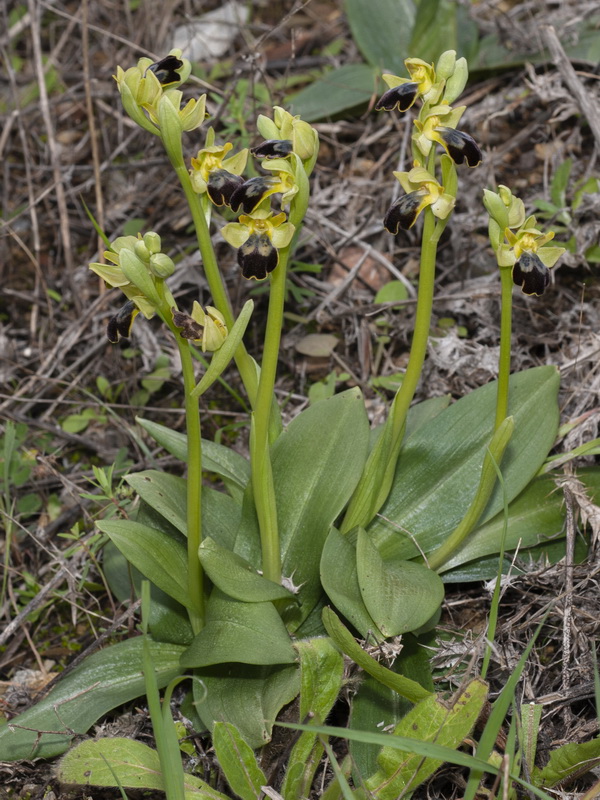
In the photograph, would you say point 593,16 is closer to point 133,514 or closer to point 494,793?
point 133,514

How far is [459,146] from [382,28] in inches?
138

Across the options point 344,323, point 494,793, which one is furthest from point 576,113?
point 494,793

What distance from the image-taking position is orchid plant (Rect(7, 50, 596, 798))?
2312mm

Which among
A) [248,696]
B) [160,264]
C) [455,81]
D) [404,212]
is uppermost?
[455,81]

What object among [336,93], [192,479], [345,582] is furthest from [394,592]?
[336,93]

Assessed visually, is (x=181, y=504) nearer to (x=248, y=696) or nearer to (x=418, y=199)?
(x=248, y=696)

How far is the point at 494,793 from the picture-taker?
227 centimetres

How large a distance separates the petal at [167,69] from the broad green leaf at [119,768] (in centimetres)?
202

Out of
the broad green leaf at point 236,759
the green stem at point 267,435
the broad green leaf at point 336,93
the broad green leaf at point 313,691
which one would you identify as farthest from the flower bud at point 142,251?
the broad green leaf at point 336,93

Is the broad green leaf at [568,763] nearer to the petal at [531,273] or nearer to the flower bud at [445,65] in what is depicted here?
the petal at [531,273]

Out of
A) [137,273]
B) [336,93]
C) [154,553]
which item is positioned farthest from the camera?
[336,93]

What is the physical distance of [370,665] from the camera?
2.30m

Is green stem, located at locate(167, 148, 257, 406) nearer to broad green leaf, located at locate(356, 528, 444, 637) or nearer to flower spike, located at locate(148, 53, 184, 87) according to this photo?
flower spike, located at locate(148, 53, 184, 87)

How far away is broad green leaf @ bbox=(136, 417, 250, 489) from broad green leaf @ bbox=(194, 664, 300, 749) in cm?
69
